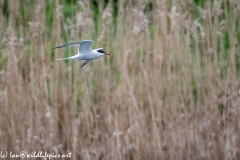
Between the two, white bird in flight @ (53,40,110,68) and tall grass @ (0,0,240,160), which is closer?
white bird in flight @ (53,40,110,68)

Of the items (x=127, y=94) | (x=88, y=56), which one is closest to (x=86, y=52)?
(x=88, y=56)

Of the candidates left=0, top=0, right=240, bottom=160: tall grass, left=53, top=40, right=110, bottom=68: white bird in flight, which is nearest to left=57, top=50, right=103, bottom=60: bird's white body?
left=53, top=40, right=110, bottom=68: white bird in flight

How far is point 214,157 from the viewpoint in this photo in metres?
3.02

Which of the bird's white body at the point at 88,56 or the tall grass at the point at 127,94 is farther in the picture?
the tall grass at the point at 127,94

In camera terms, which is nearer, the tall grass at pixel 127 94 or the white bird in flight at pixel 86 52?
the white bird in flight at pixel 86 52

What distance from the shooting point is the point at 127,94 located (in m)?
3.05

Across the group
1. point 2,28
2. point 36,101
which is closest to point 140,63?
point 36,101

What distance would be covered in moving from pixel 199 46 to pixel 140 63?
0.43 m

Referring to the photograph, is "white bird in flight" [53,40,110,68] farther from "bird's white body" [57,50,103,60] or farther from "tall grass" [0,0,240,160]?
"tall grass" [0,0,240,160]

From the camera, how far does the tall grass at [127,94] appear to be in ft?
9.93

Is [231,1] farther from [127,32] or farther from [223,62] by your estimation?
[127,32]

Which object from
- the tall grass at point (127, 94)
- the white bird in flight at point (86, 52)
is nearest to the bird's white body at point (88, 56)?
the white bird in flight at point (86, 52)

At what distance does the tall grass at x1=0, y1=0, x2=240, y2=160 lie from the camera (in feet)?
9.93

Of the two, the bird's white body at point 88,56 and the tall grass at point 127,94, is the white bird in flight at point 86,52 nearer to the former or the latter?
the bird's white body at point 88,56
